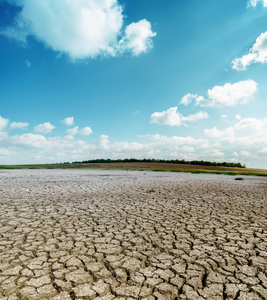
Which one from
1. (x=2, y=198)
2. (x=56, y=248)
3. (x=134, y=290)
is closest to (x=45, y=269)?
(x=56, y=248)

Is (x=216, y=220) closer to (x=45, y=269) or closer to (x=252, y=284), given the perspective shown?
(x=252, y=284)

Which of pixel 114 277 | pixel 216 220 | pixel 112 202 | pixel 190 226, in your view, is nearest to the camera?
pixel 114 277

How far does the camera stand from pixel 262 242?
3785mm

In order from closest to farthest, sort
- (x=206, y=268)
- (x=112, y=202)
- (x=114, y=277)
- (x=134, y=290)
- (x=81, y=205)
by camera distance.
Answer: (x=134, y=290) < (x=114, y=277) < (x=206, y=268) < (x=81, y=205) < (x=112, y=202)

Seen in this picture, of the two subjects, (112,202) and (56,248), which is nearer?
(56,248)

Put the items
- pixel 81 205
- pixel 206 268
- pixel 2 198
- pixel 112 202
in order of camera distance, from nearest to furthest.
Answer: pixel 206 268 < pixel 81 205 < pixel 112 202 < pixel 2 198

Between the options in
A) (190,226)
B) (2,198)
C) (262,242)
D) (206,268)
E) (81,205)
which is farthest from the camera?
(2,198)

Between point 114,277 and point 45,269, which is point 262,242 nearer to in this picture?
point 114,277

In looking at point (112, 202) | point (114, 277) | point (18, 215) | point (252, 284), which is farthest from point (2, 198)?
point (252, 284)

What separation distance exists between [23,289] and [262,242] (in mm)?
3959

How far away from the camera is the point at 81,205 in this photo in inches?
263

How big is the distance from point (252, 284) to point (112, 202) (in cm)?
510

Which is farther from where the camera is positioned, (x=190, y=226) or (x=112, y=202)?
(x=112, y=202)

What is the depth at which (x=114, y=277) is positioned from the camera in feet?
8.69
